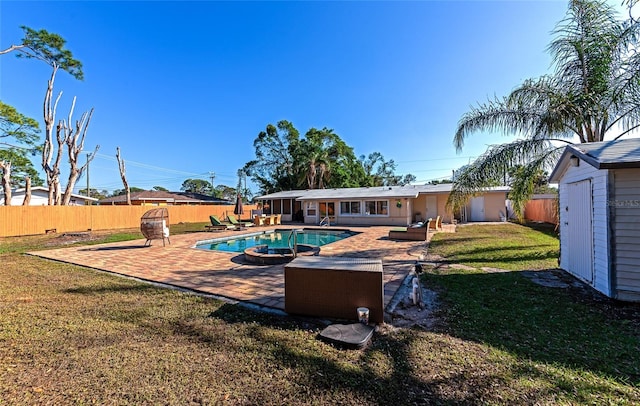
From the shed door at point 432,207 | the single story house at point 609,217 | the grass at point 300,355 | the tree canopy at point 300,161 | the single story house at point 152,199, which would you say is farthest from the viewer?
the single story house at point 152,199

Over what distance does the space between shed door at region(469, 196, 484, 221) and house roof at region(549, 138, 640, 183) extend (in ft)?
52.0

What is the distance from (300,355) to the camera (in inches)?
114

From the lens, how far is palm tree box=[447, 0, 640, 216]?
7.01m

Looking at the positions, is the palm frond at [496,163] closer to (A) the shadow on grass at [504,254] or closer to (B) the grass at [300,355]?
(A) the shadow on grass at [504,254]

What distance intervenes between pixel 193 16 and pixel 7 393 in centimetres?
1364

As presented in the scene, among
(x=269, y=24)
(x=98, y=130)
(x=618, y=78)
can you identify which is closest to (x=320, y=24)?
(x=269, y=24)

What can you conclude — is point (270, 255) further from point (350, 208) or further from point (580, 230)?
point (350, 208)

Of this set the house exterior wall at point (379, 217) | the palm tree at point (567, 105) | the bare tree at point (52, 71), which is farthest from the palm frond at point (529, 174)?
the bare tree at point (52, 71)

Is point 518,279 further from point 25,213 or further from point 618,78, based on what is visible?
point 25,213

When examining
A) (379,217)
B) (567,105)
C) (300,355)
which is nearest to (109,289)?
(300,355)

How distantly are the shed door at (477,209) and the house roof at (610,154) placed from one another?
15851mm

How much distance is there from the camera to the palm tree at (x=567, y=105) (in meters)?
7.01

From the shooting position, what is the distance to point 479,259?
7746 millimetres

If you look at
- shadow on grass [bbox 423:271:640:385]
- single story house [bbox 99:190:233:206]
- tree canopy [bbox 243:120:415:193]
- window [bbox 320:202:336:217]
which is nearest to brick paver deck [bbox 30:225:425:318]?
shadow on grass [bbox 423:271:640:385]
